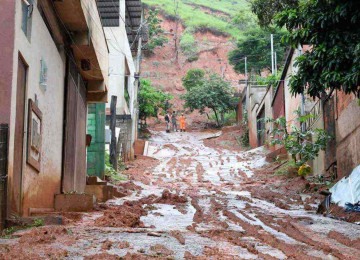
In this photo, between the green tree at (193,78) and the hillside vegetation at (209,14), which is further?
the hillside vegetation at (209,14)

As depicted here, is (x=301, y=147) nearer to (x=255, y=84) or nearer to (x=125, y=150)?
(x=125, y=150)

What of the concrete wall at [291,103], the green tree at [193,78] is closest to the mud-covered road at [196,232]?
the concrete wall at [291,103]

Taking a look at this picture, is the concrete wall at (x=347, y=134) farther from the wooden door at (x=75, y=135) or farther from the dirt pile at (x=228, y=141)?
the dirt pile at (x=228, y=141)

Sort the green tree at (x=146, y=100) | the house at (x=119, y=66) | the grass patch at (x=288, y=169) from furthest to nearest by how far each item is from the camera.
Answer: the green tree at (x=146, y=100) < the house at (x=119, y=66) < the grass patch at (x=288, y=169)

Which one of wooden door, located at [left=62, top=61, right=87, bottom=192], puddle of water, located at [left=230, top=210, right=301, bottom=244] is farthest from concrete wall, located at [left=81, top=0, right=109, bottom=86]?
puddle of water, located at [left=230, top=210, right=301, bottom=244]

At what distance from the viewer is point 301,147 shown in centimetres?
1864

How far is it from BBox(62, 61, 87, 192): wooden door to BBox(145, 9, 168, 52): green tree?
38994mm

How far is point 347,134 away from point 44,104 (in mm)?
8552

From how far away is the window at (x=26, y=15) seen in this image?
8.40 metres

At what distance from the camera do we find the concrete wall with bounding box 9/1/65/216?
814cm

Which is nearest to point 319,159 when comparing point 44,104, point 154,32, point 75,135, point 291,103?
point 291,103

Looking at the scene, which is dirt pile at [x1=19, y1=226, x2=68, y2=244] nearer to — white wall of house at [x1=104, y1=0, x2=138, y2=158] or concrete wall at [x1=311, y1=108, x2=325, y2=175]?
concrete wall at [x1=311, y1=108, x2=325, y2=175]

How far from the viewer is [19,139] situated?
8305mm

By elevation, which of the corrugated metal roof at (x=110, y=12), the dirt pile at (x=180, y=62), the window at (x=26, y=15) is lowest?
the window at (x=26, y=15)
